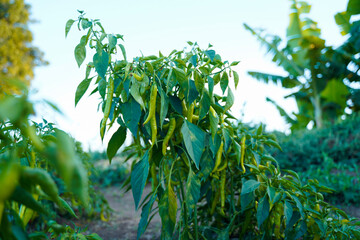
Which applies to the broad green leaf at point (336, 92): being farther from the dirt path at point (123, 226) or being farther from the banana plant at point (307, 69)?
the dirt path at point (123, 226)

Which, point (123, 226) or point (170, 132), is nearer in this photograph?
point (170, 132)

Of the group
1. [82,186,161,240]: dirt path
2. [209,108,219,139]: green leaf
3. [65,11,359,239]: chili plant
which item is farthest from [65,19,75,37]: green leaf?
[82,186,161,240]: dirt path

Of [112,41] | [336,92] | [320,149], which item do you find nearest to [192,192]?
[112,41]

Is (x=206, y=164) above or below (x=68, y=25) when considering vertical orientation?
below

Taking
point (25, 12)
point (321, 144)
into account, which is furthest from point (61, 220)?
point (25, 12)

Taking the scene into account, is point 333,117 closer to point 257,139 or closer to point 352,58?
point 352,58

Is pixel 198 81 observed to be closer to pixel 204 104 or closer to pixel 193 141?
pixel 204 104

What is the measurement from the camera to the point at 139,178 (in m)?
1.19

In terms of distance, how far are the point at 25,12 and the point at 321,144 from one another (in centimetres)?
1308

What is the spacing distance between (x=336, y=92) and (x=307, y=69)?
4.12ft

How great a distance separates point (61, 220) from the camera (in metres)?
2.89

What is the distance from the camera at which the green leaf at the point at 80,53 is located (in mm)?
1081

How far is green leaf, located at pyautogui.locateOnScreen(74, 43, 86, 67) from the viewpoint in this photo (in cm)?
108

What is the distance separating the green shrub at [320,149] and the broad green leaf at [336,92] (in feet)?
13.2
